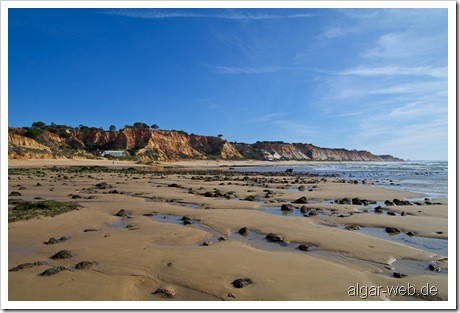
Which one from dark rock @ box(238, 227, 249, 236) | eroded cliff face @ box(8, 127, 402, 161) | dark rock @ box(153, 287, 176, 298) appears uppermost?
eroded cliff face @ box(8, 127, 402, 161)

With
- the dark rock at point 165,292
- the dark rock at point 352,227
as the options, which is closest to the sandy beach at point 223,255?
the dark rock at point 165,292

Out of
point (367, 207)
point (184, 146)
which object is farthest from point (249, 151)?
point (367, 207)

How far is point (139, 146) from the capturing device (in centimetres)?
8694

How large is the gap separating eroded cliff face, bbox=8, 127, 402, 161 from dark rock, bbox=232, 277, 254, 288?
52697 millimetres

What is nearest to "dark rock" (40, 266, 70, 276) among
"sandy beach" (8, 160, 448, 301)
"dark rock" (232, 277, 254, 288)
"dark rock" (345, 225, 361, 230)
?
"sandy beach" (8, 160, 448, 301)

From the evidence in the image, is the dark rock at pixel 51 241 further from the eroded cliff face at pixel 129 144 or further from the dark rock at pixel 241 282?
the eroded cliff face at pixel 129 144

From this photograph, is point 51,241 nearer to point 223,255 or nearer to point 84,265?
point 84,265

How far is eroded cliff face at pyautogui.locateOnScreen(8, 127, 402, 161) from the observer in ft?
179

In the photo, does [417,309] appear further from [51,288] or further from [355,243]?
[51,288]

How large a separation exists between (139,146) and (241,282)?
86414 mm

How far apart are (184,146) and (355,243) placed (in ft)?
310

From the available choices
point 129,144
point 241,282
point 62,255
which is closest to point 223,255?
point 241,282

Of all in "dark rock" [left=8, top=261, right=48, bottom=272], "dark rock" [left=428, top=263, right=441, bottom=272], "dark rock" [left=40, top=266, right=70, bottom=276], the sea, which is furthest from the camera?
the sea

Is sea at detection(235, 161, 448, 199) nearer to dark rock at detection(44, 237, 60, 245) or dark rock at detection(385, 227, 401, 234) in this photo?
dark rock at detection(385, 227, 401, 234)
